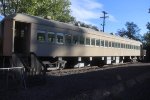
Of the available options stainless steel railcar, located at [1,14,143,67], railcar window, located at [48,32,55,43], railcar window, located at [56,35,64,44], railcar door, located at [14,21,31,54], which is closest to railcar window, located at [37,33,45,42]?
stainless steel railcar, located at [1,14,143,67]

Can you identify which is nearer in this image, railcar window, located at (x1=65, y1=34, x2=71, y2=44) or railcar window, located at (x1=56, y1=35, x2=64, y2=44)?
railcar window, located at (x1=56, y1=35, x2=64, y2=44)

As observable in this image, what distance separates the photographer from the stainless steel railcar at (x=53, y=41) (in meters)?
19.7

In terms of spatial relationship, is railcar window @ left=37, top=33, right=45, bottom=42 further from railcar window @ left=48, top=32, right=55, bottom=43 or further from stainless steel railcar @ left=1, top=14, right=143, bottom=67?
railcar window @ left=48, top=32, right=55, bottom=43

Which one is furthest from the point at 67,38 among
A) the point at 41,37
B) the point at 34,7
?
the point at 34,7

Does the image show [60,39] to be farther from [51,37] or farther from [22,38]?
[22,38]

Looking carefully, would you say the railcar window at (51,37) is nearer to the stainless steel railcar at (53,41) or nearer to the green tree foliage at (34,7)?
the stainless steel railcar at (53,41)

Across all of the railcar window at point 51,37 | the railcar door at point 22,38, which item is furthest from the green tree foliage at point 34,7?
the railcar door at point 22,38

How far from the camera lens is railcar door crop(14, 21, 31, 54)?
813 inches

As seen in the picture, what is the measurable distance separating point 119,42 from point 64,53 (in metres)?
15.3

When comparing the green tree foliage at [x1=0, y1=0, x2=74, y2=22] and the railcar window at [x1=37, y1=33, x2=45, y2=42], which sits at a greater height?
the green tree foliage at [x1=0, y1=0, x2=74, y2=22]

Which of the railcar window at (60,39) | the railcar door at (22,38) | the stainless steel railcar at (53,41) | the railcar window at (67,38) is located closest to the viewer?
the stainless steel railcar at (53,41)

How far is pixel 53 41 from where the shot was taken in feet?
75.9

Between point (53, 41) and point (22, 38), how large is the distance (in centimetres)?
268

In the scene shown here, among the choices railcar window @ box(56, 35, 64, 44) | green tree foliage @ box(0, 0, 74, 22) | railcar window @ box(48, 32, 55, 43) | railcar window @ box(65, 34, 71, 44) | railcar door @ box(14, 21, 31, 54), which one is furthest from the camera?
green tree foliage @ box(0, 0, 74, 22)
